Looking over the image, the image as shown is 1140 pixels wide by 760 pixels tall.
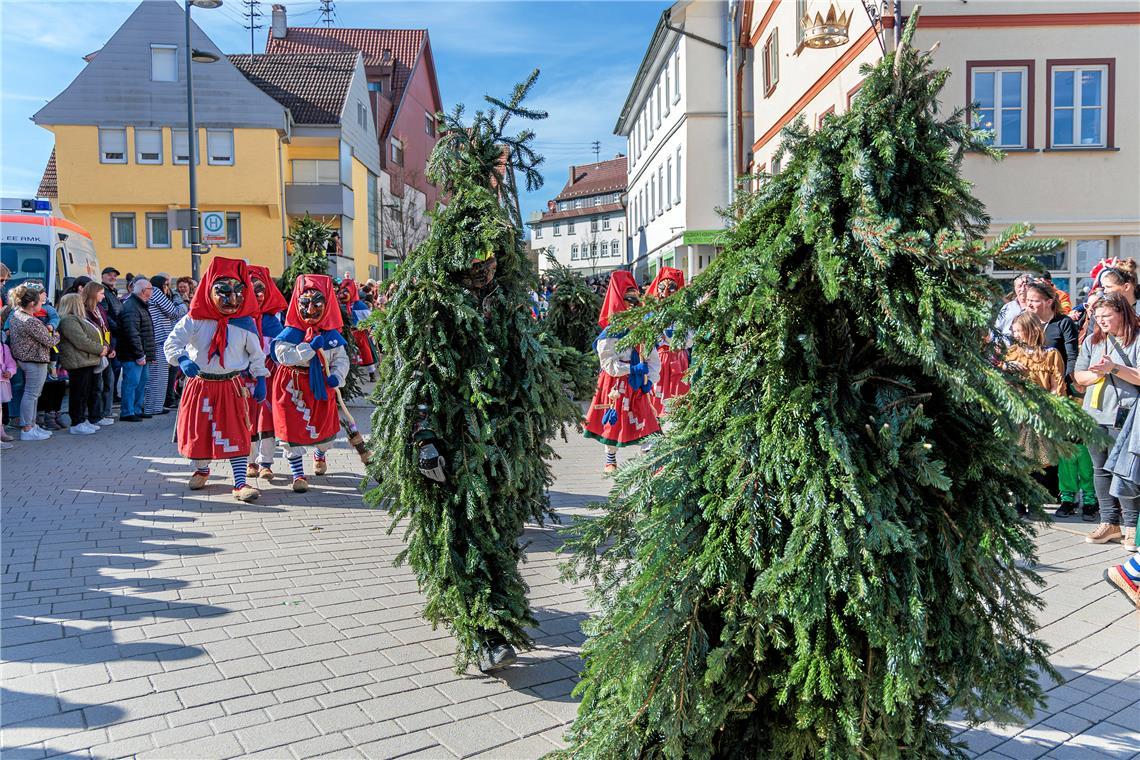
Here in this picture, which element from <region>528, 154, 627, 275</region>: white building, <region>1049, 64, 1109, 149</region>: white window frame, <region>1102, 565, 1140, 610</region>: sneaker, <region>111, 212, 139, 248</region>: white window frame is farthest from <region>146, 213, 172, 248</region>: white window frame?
<region>528, 154, 627, 275</region>: white building

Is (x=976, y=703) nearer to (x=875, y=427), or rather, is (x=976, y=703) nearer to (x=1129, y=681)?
(x=875, y=427)

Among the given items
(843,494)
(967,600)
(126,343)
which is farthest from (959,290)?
(126,343)

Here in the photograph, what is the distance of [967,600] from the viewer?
2371mm

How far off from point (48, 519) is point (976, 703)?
7.53 m

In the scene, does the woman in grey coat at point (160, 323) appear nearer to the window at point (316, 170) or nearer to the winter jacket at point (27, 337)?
the winter jacket at point (27, 337)

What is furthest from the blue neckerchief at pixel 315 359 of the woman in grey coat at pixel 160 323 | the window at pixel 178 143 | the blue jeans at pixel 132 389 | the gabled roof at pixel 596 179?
the gabled roof at pixel 596 179

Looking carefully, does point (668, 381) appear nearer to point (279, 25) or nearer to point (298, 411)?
point (298, 411)

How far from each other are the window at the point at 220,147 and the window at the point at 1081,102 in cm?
2974

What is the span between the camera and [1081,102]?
1731 centimetres

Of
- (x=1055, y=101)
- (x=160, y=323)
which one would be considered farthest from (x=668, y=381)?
(x=1055, y=101)

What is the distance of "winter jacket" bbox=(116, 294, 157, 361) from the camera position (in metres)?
13.2

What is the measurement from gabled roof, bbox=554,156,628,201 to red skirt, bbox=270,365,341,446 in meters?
70.8

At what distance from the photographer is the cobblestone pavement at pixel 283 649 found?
12.1 feet

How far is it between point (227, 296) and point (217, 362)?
67 centimetres
